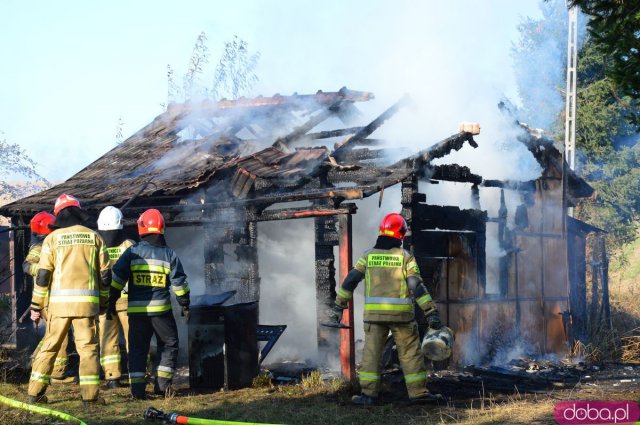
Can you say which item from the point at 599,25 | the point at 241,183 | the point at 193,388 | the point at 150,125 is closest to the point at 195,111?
the point at 150,125

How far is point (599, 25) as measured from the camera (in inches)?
328

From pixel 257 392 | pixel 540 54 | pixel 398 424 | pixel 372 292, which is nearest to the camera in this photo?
pixel 398 424

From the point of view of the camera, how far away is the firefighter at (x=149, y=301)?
891 centimetres

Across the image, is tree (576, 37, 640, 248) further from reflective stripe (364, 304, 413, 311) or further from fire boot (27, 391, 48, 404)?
fire boot (27, 391, 48, 404)

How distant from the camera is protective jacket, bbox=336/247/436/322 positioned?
864 centimetres

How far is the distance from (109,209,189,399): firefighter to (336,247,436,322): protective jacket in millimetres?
2116

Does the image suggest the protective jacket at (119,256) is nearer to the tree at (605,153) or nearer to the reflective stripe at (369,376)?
the reflective stripe at (369,376)

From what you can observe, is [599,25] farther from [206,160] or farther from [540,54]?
[540,54]

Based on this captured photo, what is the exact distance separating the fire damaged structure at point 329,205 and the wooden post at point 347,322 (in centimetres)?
2

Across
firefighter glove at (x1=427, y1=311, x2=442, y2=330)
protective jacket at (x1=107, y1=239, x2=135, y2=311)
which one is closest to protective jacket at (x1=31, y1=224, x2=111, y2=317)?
protective jacket at (x1=107, y1=239, x2=135, y2=311)

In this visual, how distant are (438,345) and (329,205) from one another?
444 centimetres

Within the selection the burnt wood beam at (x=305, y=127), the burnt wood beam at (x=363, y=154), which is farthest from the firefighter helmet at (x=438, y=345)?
the burnt wood beam at (x=305, y=127)

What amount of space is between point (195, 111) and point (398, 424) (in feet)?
33.7

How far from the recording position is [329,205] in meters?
12.7
